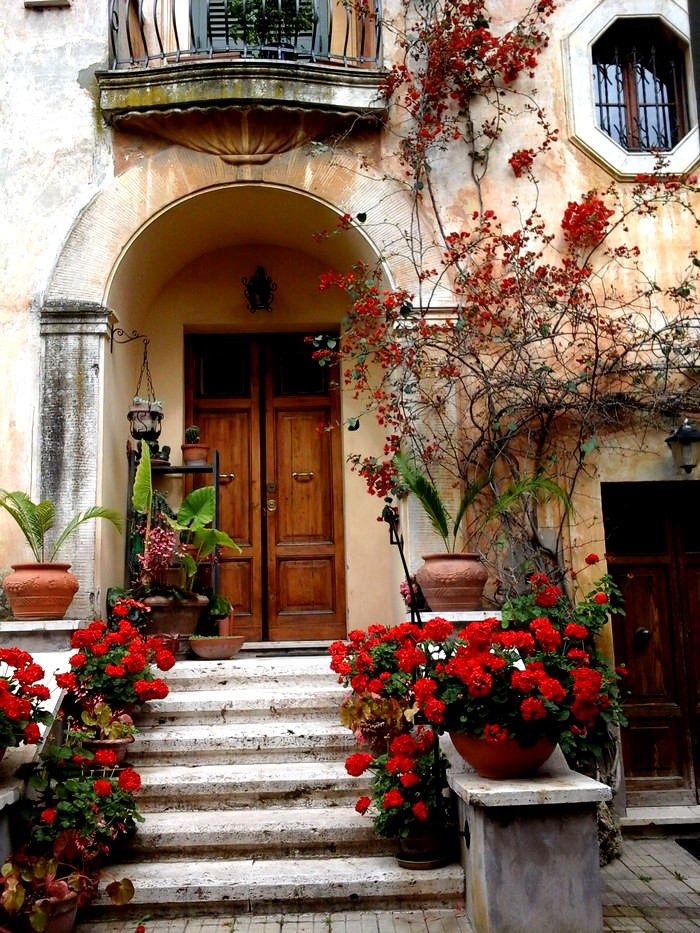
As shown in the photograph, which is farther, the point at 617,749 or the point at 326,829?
the point at 617,749

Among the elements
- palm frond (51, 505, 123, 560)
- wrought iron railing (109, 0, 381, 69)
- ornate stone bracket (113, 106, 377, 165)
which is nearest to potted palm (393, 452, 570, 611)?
palm frond (51, 505, 123, 560)

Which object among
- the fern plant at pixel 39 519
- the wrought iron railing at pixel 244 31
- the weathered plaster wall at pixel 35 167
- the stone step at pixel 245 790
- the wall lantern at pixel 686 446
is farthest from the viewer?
the wrought iron railing at pixel 244 31

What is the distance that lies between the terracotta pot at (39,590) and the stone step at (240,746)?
1.24 metres

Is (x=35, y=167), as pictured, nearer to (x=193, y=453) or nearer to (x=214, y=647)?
(x=193, y=453)

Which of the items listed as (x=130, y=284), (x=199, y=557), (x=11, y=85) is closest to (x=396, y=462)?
(x=199, y=557)

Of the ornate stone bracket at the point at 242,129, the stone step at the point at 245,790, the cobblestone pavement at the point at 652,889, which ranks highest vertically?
the ornate stone bracket at the point at 242,129

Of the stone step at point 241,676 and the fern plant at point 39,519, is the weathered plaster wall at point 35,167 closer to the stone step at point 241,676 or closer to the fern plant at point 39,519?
the fern plant at point 39,519

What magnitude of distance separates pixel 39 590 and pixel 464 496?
315 centimetres

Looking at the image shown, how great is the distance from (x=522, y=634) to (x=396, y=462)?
7.97ft

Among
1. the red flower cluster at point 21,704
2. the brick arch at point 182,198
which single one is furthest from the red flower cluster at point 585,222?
the red flower cluster at point 21,704

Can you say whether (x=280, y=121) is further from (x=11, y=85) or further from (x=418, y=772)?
(x=418, y=772)

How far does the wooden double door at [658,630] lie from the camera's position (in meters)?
6.96

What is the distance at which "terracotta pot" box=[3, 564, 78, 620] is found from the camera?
6297 millimetres

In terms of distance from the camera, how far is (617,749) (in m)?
6.56
